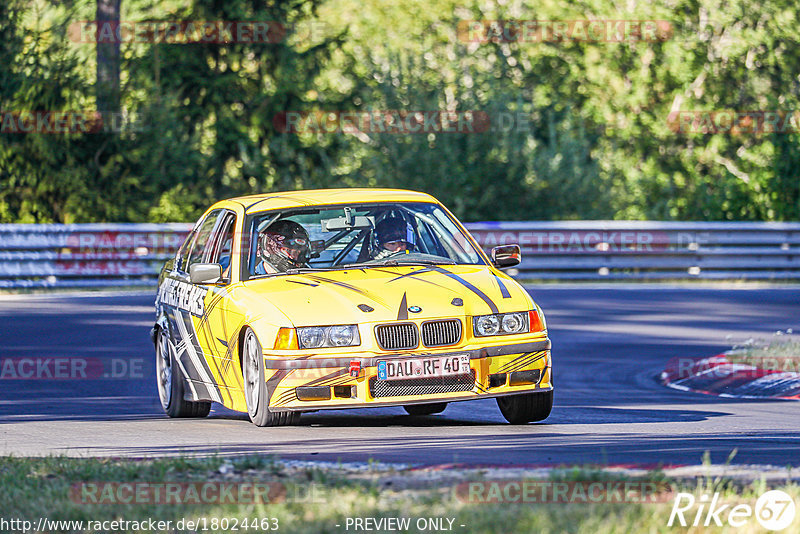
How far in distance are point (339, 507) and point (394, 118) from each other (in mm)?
26594

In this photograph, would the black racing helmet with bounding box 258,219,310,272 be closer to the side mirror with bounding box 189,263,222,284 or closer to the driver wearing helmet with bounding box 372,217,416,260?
the side mirror with bounding box 189,263,222,284

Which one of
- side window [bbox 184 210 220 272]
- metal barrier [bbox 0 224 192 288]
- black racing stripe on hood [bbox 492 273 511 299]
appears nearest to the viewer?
black racing stripe on hood [bbox 492 273 511 299]

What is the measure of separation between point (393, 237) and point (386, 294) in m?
1.31

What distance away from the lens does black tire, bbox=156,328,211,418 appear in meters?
11.1

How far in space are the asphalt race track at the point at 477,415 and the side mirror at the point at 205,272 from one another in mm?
1042

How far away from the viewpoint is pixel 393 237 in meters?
10.6

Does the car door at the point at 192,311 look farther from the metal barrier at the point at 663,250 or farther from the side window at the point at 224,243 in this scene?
the metal barrier at the point at 663,250

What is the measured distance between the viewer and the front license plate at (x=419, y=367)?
358 inches

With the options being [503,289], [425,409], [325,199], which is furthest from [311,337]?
[425,409]

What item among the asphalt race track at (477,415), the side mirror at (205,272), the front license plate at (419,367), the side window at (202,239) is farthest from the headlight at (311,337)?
the side window at (202,239)

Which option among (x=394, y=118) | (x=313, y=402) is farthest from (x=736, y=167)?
(x=313, y=402)

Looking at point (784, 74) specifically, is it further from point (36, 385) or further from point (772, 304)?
point (36, 385)

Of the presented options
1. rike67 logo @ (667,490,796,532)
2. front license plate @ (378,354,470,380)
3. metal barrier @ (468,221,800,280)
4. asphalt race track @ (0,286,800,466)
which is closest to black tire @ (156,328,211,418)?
asphalt race track @ (0,286,800,466)

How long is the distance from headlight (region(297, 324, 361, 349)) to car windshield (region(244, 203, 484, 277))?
1.13 m
